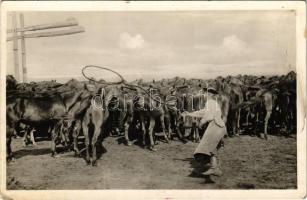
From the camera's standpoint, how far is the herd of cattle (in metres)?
4.47

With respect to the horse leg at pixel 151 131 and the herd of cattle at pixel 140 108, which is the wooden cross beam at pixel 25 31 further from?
the horse leg at pixel 151 131

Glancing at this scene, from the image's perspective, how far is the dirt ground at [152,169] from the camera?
443 centimetres

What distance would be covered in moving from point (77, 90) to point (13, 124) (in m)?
0.78

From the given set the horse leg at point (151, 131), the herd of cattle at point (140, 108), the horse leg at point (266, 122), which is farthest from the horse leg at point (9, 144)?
the horse leg at point (266, 122)

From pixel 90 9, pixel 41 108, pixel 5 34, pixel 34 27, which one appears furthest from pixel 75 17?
pixel 41 108

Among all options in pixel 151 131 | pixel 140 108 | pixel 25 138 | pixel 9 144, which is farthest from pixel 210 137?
pixel 9 144

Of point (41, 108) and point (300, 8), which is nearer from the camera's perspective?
point (300, 8)

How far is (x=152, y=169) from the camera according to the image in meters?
4.46

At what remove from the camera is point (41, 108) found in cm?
466

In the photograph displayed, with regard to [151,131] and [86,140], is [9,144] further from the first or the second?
[151,131]

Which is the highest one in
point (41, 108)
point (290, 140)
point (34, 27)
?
point (34, 27)

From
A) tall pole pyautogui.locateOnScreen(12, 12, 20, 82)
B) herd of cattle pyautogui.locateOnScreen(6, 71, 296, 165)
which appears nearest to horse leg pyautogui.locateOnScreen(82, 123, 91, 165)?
herd of cattle pyautogui.locateOnScreen(6, 71, 296, 165)

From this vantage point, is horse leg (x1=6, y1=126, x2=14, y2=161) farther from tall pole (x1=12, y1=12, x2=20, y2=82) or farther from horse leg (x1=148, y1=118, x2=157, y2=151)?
horse leg (x1=148, y1=118, x2=157, y2=151)

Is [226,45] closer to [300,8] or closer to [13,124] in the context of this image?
[300,8]
